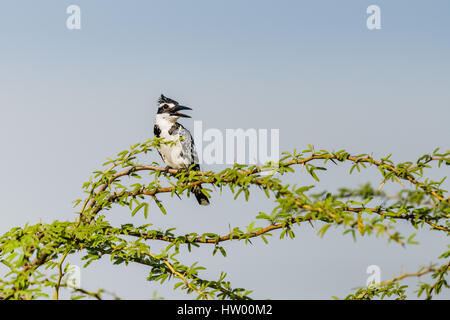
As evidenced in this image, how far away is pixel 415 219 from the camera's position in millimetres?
3172

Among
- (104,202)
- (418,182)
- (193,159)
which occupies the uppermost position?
(418,182)

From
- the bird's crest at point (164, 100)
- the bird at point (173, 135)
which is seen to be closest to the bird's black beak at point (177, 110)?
the bird at point (173, 135)

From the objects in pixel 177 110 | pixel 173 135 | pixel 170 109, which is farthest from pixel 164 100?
pixel 173 135

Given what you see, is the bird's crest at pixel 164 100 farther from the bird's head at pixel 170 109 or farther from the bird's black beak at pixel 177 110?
the bird's black beak at pixel 177 110

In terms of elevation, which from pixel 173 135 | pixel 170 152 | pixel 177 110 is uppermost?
pixel 177 110

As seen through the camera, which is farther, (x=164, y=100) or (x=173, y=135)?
(x=164, y=100)

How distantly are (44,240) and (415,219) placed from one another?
2.05m

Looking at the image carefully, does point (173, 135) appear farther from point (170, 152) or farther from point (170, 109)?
point (170, 109)

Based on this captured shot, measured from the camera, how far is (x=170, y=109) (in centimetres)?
821
